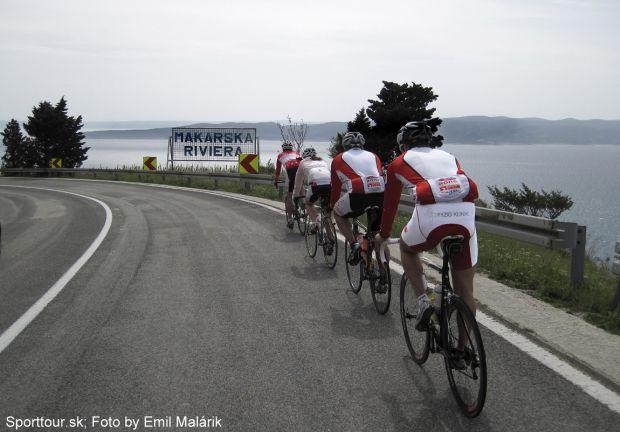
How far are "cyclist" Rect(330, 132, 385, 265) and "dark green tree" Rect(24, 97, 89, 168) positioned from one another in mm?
78837

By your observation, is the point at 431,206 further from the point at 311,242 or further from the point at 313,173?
the point at 311,242

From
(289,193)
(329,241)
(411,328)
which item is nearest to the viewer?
(411,328)

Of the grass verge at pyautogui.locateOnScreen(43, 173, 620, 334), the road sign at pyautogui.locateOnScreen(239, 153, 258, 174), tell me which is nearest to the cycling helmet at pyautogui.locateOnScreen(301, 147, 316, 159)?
the grass verge at pyautogui.locateOnScreen(43, 173, 620, 334)

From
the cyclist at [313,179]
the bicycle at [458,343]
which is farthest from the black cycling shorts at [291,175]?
the bicycle at [458,343]

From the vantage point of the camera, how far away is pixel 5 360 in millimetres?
4715

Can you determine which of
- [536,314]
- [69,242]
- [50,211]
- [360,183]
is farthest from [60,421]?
[50,211]

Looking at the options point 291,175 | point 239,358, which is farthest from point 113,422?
point 291,175

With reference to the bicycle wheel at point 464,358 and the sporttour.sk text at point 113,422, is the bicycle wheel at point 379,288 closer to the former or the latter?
the bicycle wheel at point 464,358

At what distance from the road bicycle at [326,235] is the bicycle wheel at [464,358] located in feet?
14.0

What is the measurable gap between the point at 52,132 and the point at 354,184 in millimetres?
81820

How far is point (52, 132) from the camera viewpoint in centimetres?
7919

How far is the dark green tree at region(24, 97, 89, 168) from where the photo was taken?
78625 mm

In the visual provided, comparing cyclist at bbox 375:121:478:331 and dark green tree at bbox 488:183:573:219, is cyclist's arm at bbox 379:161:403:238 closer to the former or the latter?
cyclist at bbox 375:121:478:331

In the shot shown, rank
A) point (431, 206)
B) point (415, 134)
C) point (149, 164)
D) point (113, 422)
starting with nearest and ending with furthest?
point (113, 422)
point (431, 206)
point (415, 134)
point (149, 164)
